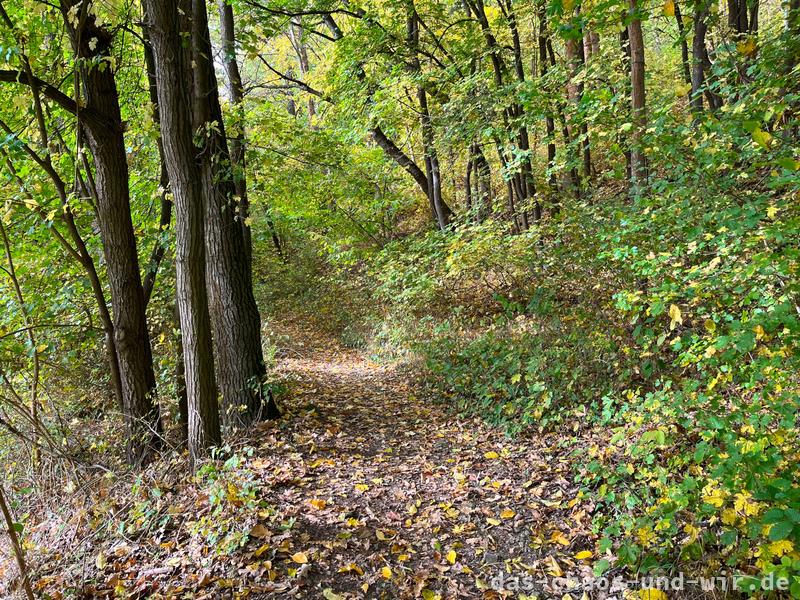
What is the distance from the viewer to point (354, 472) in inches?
194

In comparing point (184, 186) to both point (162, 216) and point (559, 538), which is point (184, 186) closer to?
point (162, 216)

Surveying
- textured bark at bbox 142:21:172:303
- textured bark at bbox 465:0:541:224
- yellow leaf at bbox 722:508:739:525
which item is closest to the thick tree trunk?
textured bark at bbox 142:21:172:303

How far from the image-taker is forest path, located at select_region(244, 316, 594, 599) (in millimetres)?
3432

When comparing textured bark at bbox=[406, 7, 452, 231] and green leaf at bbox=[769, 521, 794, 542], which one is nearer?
green leaf at bbox=[769, 521, 794, 542]

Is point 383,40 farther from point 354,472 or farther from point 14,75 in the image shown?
point 354,472

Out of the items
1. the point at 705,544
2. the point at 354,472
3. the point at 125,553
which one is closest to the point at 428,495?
the point at 354,472

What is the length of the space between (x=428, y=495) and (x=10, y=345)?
5430 millimetres

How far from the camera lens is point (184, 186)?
4484mm

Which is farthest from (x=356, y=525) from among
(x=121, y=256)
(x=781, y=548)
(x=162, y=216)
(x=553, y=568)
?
(x=162, y=216)

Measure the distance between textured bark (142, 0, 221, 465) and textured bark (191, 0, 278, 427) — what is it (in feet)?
1.94

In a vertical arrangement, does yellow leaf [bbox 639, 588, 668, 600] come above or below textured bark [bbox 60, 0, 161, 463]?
below

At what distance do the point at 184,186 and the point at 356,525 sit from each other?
341 centimetres

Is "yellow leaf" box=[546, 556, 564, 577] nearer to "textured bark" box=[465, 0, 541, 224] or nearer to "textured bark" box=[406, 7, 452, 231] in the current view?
"textured bark" box=[465, 0, 541, 224]

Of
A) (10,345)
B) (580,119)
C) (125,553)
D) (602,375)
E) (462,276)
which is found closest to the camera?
(125,553)
